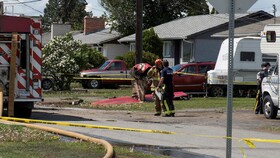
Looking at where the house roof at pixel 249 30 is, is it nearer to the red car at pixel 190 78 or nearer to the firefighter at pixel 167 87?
the red car at pixel 190 78

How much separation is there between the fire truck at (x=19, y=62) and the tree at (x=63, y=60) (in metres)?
17.8

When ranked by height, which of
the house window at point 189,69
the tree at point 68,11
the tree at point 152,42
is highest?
the tree at point 68,11

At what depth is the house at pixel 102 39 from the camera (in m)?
62.2

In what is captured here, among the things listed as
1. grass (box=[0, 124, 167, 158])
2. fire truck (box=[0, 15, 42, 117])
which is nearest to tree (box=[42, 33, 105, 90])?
fire truck (box=[0, 15, 42, 117])

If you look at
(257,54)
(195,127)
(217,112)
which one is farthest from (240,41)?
(195,127)

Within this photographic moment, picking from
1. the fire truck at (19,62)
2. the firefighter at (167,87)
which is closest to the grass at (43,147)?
the fire truck at (19,62)

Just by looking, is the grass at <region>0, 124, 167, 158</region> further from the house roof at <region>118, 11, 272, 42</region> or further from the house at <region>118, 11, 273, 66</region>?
the house roof at <region>118, 11, 272, 42</region>

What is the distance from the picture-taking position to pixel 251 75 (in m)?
30.9

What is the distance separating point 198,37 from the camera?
46.1 m

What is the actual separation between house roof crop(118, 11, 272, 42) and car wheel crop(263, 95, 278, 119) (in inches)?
1038

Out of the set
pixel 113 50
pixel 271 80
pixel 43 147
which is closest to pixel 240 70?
pixel 271 80

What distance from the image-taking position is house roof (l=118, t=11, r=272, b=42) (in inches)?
1843

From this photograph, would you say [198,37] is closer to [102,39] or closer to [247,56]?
[247,56]

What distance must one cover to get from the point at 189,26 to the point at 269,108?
3099cm
